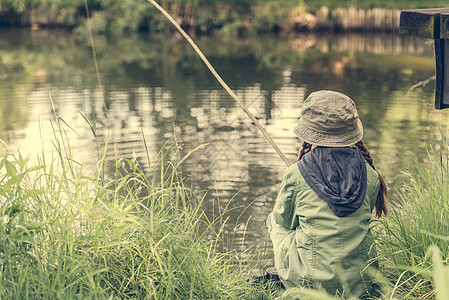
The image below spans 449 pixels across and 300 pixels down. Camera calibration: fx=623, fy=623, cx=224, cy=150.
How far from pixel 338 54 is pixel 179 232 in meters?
12.3

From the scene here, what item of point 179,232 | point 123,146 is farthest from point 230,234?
point 123,146

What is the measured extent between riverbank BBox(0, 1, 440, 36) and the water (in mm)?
1667

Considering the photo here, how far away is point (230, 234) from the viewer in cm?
416

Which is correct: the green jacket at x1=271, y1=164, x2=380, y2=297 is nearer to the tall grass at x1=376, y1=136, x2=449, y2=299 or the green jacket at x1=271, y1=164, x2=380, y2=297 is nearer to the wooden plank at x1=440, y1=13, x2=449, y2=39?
the tall grass at x1=376, y1=136, x2=449, y2=299

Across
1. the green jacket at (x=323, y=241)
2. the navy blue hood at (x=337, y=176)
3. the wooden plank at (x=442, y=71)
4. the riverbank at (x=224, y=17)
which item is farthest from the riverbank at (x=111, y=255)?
the riverbank at (x=224, y=17)

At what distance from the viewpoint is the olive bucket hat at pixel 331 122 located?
8.13 feet

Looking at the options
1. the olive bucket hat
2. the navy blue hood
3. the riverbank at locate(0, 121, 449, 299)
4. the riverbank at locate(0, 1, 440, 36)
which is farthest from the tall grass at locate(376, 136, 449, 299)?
the riverbank at locate(0, 1, 440, 36)

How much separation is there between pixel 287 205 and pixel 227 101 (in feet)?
20.4

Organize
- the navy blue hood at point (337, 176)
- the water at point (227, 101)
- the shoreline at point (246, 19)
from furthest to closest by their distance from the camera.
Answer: the shoreline at point (246, 19) < the water at point (227, 101) < the navy blue hood at point (337, 176)

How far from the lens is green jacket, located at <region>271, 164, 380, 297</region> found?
243cm

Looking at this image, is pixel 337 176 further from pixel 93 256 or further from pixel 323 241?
pixel 93 256

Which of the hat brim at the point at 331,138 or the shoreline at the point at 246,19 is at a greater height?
the shoreline at the point at 246,19

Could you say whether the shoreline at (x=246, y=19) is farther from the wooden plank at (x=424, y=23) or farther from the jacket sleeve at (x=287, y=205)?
the jacket sleeve at (x=287, y=205)

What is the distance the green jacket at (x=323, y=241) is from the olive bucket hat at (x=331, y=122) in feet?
0.49
